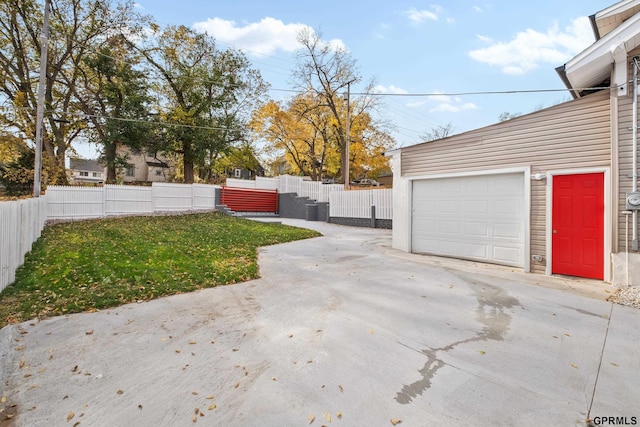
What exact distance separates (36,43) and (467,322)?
2304 centimetres

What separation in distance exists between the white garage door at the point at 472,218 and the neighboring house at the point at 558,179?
0.07ft

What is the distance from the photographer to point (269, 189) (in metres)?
18.9

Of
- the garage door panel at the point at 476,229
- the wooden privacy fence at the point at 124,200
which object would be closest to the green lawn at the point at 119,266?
the wooden privacy fence at the point at 124,200

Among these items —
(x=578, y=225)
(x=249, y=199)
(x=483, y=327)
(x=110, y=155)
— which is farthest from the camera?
(x=249, y=199)

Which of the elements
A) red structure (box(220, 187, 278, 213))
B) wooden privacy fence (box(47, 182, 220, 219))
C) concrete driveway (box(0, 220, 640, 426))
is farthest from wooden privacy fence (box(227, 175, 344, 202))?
concrete driveway (box(0, 220, 640, 426))

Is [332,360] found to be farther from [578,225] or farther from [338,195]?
[338,195]

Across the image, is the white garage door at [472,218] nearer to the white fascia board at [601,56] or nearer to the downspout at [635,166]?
the downspout at [635,166]

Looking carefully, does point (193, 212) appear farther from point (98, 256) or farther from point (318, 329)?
point (318, 329)

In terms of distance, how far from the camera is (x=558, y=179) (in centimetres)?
583

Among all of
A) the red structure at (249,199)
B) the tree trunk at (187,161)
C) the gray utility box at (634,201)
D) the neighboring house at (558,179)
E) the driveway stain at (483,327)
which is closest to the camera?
the driveway stain at (483,327)

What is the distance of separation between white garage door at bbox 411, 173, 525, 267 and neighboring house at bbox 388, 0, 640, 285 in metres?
0.02

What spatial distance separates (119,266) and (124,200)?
874 cm

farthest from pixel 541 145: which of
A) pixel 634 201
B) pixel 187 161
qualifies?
pixel 187 161

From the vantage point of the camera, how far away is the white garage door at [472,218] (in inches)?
253
